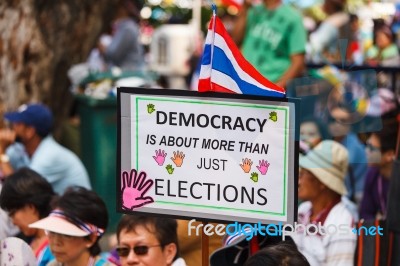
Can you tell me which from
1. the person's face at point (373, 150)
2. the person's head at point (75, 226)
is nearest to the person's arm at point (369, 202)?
the person's face at point (373, 150)

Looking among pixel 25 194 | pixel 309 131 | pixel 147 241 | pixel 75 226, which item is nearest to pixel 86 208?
pixel 75 226

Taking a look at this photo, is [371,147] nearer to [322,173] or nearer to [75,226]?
[322,173]

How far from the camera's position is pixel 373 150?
6.67m

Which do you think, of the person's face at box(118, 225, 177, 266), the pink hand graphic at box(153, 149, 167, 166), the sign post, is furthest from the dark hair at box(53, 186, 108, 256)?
the pink hand graphic at box(153, 149, 167, 166)

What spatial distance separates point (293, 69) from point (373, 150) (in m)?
1.82

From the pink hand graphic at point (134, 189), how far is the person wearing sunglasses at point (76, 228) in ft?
2.38

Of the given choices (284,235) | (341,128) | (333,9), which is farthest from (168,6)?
(284,235)

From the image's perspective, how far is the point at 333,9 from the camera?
11.1 meters

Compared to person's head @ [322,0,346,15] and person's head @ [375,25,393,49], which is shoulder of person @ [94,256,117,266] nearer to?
person's head @ [322,0,346,15]

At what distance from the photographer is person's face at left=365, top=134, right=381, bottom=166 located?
6.50m

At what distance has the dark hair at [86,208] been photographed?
5.22 meters

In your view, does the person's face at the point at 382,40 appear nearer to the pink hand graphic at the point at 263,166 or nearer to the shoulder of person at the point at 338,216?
the shoulder of person at the point at 338,216

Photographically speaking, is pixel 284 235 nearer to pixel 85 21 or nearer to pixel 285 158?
pixel 285 158

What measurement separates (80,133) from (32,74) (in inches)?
41.8
